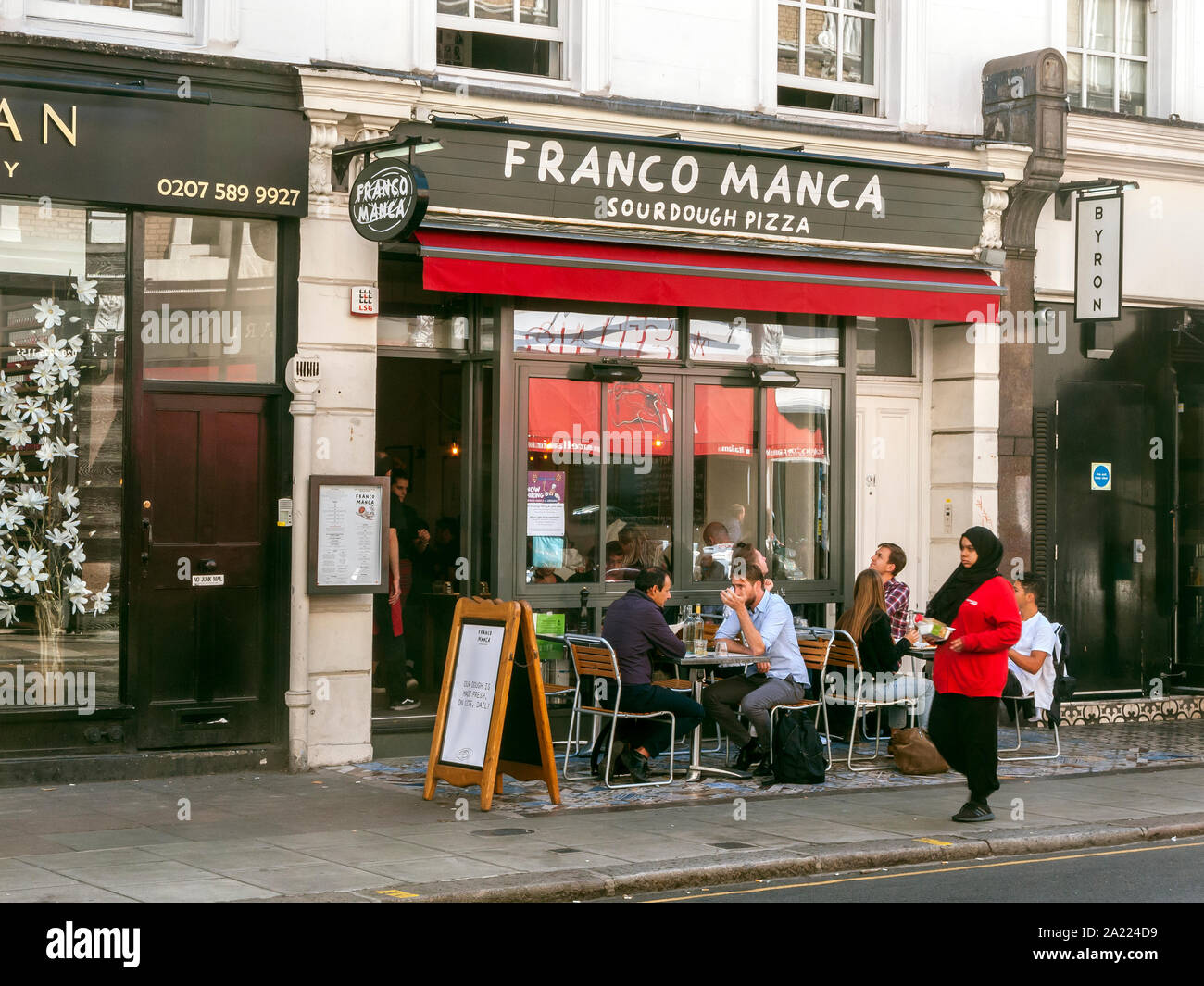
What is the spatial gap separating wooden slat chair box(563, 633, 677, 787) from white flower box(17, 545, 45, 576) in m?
3.76

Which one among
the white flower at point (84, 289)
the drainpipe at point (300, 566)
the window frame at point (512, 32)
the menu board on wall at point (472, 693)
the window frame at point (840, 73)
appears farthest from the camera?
the window frame at point (840, 73)

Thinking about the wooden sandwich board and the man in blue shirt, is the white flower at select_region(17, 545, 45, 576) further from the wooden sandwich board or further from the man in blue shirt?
the man in blue shirt

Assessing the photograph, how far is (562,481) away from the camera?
12.9m

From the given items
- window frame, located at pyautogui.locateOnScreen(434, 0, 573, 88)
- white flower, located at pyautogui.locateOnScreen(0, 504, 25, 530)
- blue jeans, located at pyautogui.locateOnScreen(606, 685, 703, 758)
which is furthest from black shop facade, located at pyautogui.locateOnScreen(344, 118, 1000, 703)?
white flower, located at pyautogui.locateOnScreen(0, 504, 25, 530)

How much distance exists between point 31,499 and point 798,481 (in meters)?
6.44

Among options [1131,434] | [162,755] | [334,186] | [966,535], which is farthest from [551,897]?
[1131,434]

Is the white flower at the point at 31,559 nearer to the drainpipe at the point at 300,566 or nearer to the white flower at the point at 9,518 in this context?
the white flower at the point at 9,518

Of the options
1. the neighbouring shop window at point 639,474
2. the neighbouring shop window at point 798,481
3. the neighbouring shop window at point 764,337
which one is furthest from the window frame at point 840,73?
the neighbouring shop window at point 639,474

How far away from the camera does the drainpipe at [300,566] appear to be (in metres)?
11.6

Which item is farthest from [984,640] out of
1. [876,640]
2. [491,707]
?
[491,707]

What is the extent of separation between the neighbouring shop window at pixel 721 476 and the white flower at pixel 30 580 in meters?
5.24

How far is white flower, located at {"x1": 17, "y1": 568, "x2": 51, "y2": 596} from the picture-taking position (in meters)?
11.2

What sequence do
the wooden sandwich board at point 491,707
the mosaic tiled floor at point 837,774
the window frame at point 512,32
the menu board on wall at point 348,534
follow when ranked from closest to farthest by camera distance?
the wooden sandwich board at point 491,707 < the mosaic tiled floor at point 837,774 < the menu board on wall at point 348,534 < the window frame at point 512,32

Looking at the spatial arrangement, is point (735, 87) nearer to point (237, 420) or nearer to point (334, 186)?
point (334, 186)
